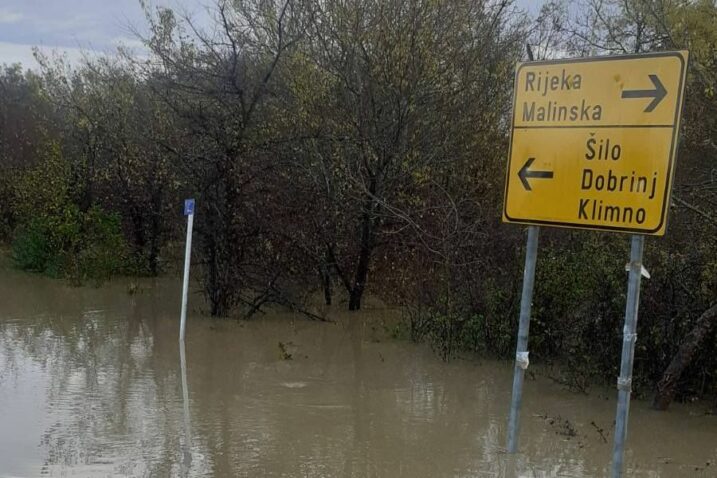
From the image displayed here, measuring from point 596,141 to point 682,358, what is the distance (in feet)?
12.3

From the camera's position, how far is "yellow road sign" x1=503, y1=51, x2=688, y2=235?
3.87m

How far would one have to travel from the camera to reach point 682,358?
7094mm

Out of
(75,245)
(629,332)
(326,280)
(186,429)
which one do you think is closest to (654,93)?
(629,332)

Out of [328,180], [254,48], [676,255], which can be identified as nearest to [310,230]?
[328,180]

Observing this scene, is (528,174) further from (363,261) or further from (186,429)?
(363,261)

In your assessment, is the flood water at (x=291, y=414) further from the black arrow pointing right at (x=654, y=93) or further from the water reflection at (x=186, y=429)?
the black arrow pointing right at (x=654, y=93)

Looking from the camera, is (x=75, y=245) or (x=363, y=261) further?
(x=75, y=245)

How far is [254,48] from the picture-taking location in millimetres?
12820

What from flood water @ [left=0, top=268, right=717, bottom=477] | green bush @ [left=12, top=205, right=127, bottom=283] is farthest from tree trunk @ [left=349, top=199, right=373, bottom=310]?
green bush @ [left=12, top=205, right=127, bottom=283]

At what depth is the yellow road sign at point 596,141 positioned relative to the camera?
387 cm

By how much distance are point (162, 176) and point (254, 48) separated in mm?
4486

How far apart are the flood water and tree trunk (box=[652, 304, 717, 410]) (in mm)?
162

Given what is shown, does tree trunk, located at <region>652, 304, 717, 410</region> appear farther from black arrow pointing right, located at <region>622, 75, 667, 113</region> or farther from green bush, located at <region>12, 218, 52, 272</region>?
green bush, located at <region>12, 218, 52, 272</region>

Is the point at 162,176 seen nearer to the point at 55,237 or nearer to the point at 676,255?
the point at 55,237
